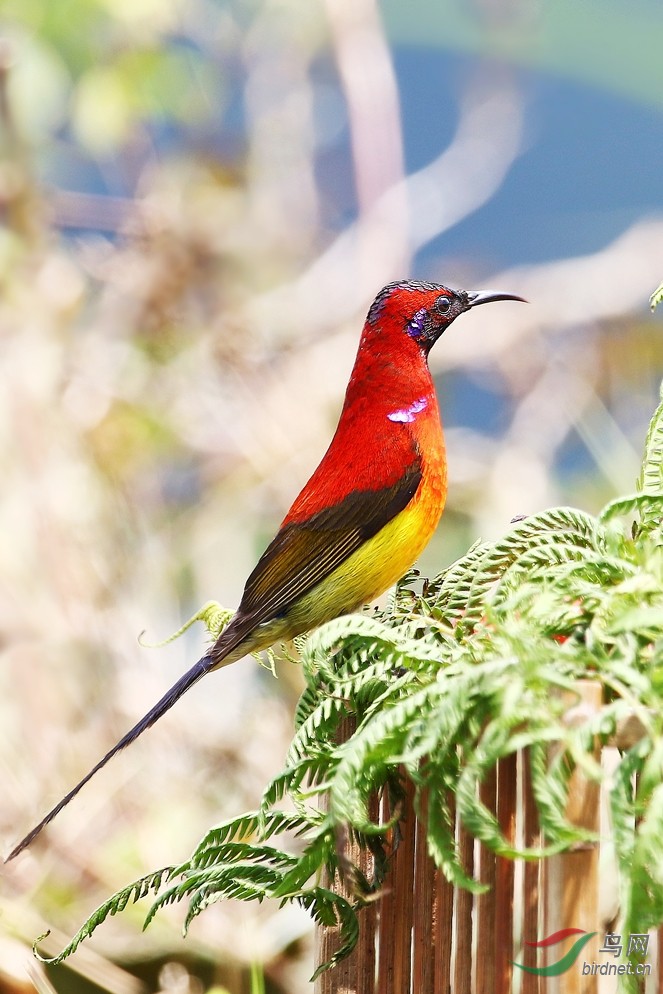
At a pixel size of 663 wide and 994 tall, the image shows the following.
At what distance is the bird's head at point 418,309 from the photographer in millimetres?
1463

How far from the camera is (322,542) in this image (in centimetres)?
134

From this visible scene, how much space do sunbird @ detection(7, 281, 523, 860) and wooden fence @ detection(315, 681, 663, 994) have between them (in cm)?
53

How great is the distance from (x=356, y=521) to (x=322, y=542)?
0.17 ft

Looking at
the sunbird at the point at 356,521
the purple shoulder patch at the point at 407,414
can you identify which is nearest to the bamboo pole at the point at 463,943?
the sunbird at the point at 356,521

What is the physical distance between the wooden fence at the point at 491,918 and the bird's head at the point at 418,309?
0.82 metres

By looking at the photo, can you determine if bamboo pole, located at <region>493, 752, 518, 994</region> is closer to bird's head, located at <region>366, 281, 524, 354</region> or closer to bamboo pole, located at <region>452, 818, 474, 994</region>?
bamboo pole, located at <region>452, 818, 474, 994</region>

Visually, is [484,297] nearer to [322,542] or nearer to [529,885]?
[322,542]

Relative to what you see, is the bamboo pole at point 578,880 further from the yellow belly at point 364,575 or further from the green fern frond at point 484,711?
the yellow belly at point 364,575

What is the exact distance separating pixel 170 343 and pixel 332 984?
2500 mm

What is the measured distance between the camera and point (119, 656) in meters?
2.68

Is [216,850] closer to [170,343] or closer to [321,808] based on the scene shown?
[321,808]

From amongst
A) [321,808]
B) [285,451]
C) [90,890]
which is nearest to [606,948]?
[321,808]

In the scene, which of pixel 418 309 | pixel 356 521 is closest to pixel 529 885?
pixel 356 521

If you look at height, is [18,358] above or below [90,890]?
above
